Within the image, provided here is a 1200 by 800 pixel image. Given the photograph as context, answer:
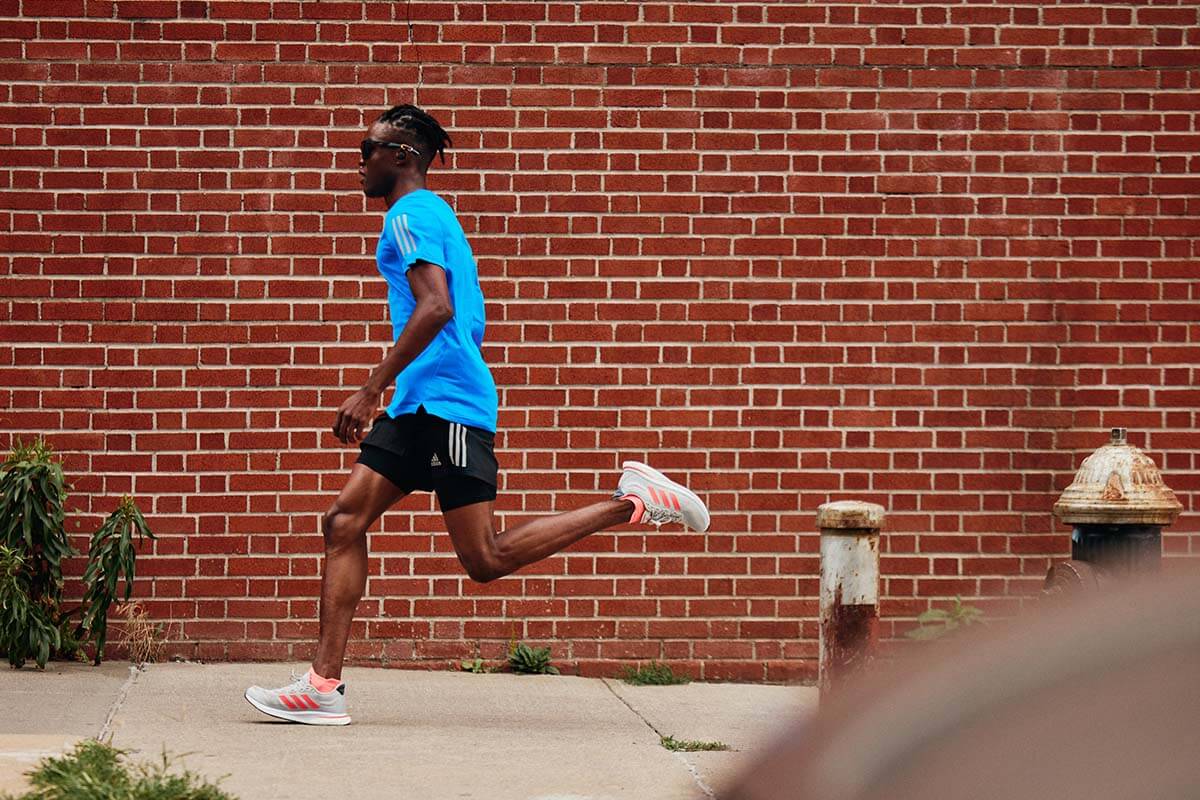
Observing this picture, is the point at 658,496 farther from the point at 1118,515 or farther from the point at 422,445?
the point at 1118,515

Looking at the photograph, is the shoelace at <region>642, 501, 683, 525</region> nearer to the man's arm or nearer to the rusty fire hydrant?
the man's arm

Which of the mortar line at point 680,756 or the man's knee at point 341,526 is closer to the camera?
the mortar line at point 680,756

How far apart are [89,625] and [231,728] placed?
144cm

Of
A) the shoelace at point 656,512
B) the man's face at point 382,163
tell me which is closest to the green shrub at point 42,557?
the man's face at point 382,163

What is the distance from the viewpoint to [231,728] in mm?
5652

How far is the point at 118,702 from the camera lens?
20.1ft

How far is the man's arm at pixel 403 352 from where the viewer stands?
213 inches

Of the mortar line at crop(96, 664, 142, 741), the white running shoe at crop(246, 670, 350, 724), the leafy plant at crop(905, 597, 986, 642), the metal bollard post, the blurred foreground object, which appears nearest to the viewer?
the blurred foreground object

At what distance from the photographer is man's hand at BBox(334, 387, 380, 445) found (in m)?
5.40

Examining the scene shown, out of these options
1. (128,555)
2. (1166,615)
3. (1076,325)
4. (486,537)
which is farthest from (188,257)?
(1166,615)

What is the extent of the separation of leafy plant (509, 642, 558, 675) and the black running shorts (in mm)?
1663

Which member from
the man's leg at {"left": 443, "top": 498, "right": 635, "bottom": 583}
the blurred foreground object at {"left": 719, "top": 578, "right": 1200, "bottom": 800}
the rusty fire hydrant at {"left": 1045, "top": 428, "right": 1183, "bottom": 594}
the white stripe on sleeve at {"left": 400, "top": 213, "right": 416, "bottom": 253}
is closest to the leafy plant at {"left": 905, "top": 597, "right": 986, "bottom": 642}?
the rusty fire hydrant at {"left": 1045, "top": 428, "right": 1183, "bottom": 594}

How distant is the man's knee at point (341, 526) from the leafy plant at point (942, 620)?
290 centimetres

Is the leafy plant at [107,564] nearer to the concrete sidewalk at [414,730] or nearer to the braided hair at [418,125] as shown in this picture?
the concrete sidewalk at [414,730]
